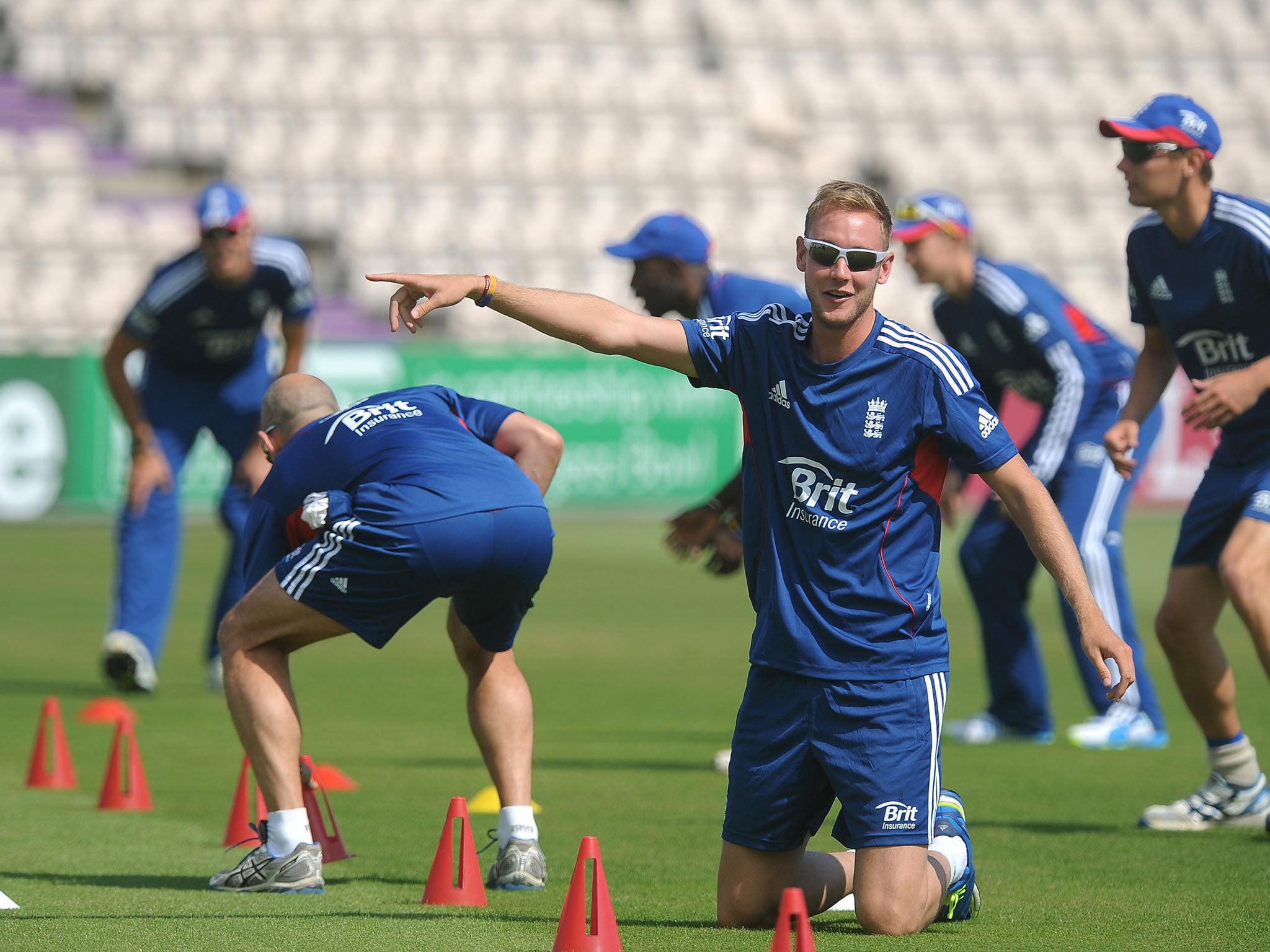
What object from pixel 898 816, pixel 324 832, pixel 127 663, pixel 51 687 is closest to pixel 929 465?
pixel 898 816

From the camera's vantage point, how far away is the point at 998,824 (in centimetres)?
647

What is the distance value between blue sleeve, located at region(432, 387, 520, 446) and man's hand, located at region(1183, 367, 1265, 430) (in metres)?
2.18

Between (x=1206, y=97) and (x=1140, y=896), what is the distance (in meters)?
27.0

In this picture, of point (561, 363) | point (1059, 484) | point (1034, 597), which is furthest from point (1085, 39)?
point (1059, 484)

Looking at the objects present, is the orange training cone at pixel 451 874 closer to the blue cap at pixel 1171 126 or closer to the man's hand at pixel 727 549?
the man's hand at pixel 727 549

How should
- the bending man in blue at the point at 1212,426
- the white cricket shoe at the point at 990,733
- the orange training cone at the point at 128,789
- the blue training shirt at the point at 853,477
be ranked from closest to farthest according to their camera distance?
1. the blue training shirt at the point at 853,477
2. the bending man in blue at the point at 1212,426
3. the orange training cone at the point at 128,789
4. the white cricket shoe at the point at 990,733

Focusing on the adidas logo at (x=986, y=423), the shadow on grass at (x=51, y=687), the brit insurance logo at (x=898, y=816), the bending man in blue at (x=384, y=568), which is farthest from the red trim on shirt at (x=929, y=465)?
the shadow on grass at (x=51, y=687)

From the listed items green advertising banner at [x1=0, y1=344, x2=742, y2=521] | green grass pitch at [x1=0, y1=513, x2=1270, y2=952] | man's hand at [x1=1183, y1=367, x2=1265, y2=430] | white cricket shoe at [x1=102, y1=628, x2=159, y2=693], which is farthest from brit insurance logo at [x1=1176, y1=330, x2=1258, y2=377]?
green advertising banner at [x1=0, y1=344, x2=742, y2=521]

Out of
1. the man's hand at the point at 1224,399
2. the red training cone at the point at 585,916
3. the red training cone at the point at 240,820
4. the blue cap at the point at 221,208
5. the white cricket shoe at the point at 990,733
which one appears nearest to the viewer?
the red training cone at the point at 585,916

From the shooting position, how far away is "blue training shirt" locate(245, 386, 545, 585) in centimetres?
521

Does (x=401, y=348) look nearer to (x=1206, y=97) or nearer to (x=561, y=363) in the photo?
(x=561, y=363)

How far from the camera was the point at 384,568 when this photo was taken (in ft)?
16.9

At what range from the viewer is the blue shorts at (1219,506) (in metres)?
6.09

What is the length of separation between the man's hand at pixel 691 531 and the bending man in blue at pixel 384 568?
4.61 ft
